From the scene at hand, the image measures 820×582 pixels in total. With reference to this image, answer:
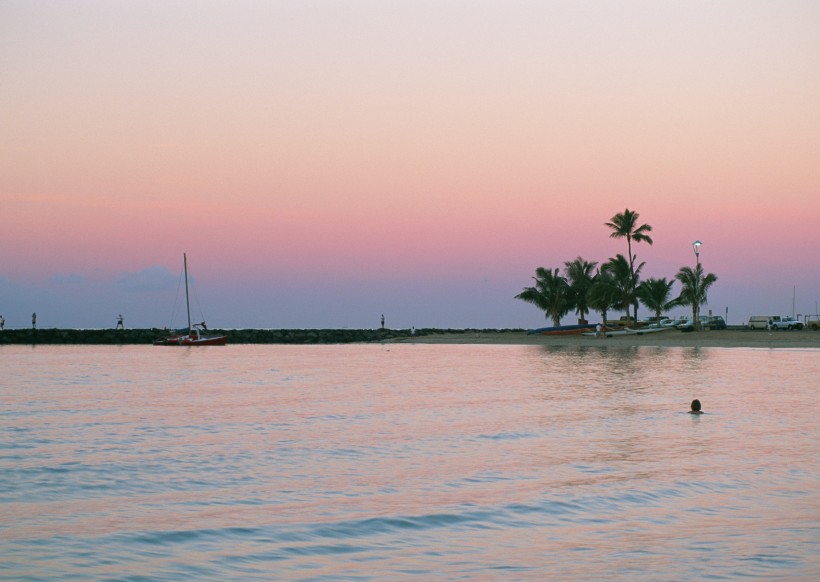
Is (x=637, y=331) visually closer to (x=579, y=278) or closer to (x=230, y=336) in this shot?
(x=579, y=278)

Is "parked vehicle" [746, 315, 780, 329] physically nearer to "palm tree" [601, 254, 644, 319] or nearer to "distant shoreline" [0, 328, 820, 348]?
"distant shoreline" [0, 328, 820, 348]

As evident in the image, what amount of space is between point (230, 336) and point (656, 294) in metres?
66.6

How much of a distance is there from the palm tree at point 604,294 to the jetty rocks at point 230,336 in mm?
39919

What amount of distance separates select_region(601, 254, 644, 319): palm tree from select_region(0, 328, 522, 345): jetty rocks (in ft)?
138

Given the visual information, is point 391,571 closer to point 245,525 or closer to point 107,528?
point 245,525

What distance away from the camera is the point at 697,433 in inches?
803

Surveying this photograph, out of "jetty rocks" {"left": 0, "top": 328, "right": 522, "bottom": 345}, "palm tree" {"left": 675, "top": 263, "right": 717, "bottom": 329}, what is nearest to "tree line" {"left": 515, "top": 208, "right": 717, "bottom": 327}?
"palm tree" {"left": 675, "top": 263, "right": 717, "bottom": 329}

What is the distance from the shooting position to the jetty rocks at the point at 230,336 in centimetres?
12031

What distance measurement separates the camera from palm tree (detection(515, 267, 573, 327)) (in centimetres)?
9775

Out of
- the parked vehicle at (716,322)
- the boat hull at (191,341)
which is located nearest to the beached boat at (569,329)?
the parked vehicle at (716,322)

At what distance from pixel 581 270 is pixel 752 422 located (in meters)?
74.2

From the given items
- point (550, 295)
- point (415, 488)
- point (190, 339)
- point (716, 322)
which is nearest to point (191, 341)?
point (190, 339)

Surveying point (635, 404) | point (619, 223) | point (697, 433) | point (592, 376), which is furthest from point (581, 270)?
point (697, 433)

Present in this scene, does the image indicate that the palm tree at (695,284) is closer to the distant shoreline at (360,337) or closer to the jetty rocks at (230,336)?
the distant shoreline at (360,337)
